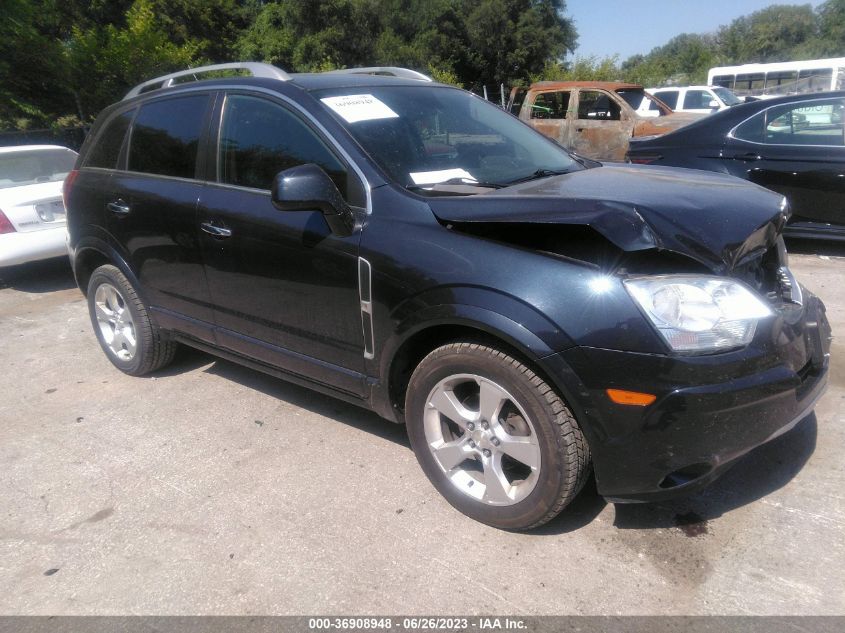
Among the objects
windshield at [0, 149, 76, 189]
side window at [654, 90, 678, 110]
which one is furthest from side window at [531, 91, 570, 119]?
side window at [654, 90, 678, 110]

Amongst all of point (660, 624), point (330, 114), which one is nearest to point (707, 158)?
point (330, 114)

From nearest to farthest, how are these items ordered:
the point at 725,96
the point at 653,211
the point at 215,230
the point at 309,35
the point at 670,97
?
the point at 653,211 < the point at 215,230 < the point at 725,96 < the point at 670,97 < the point at 309,35

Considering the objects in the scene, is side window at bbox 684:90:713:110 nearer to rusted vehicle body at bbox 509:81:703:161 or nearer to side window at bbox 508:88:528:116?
side window at bbox 508:88:528:116

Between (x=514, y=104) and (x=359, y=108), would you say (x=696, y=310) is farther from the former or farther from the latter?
(x=514, y=104)

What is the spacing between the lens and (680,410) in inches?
87.6

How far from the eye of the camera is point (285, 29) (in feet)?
92.9

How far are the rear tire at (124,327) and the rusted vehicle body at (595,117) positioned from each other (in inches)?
300

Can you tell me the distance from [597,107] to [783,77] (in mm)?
17482

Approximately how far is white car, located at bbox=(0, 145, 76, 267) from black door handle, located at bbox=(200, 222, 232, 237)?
3.58 m

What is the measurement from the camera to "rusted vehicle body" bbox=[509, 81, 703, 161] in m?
10.7

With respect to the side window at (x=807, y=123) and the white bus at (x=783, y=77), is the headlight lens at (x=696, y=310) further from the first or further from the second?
the white bus at (x=783, y=77)

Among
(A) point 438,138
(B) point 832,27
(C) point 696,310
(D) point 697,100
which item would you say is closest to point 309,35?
(D) point 697,100

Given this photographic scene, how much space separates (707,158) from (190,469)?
561cm

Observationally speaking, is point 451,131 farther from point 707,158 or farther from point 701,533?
point 707,158
